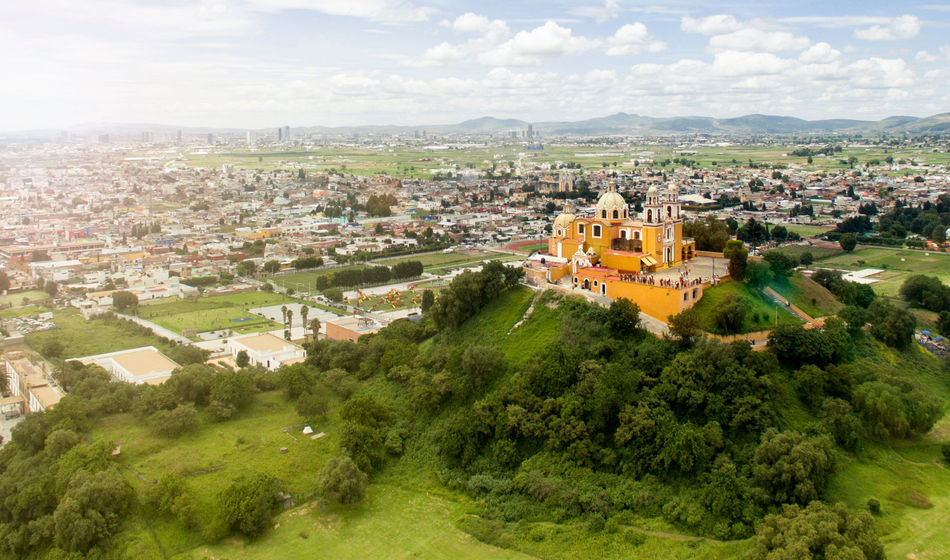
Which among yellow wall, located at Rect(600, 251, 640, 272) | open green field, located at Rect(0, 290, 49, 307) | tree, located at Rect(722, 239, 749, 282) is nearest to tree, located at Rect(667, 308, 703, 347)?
tree, located at Rect(722, 239, 749, 282)

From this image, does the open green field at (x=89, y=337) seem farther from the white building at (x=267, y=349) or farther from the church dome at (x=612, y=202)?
the church dome at (x=612, y=202)

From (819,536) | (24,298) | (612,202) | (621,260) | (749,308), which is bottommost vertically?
(24,298)

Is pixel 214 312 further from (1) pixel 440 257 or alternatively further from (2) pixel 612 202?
(2) pixel 612 202

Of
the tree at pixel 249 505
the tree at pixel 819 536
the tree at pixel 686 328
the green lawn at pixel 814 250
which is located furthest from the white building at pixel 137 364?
the green lawn at pixel 814 250

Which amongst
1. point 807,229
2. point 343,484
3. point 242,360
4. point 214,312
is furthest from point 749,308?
point 807,229

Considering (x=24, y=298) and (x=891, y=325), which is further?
(x=24, y=298)

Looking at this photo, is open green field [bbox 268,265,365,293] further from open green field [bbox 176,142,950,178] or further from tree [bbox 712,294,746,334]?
open green field [bbox 176,142,950,178]

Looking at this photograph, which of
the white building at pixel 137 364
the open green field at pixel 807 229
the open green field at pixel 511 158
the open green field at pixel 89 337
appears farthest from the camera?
the open green field at pixel 511 158
